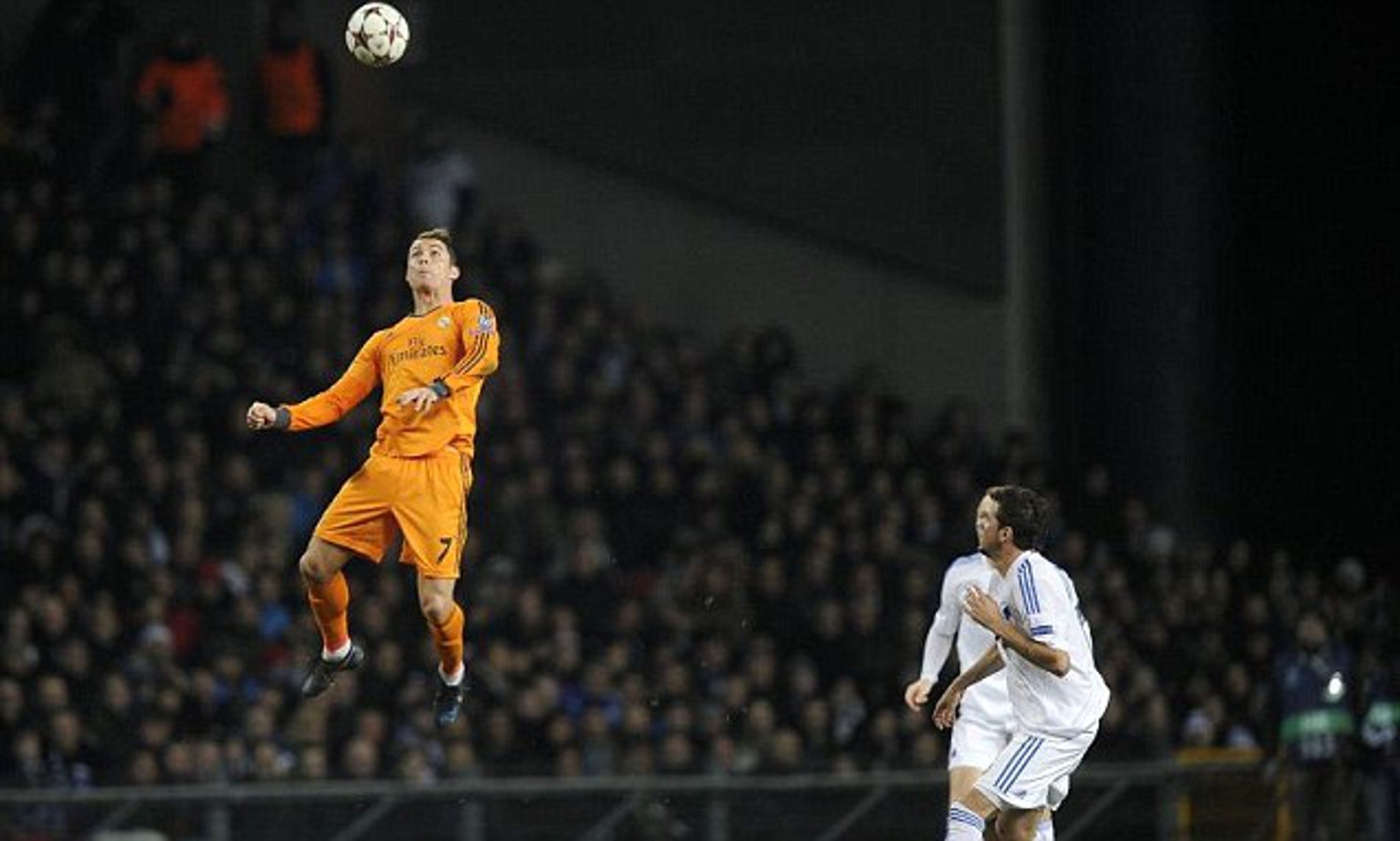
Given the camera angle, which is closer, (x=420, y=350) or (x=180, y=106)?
(x=420, y=350)

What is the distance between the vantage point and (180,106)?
2341 cm

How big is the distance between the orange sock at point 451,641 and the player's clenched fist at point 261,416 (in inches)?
47.9

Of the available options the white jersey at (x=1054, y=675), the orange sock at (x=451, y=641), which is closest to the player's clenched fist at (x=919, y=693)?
the white jersey at (x=1054, y=675)

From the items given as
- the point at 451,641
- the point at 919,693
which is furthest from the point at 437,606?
the point at 919,693

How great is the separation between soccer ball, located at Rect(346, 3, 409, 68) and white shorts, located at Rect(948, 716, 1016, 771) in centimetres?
413

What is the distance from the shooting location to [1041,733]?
45.1 ft

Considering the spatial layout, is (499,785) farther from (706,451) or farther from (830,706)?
(706,451)

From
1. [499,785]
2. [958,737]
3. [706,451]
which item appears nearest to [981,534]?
[958,737]

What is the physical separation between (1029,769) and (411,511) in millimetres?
2924

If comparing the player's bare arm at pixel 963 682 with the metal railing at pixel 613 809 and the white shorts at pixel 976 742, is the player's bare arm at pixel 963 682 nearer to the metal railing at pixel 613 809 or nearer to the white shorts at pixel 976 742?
the white shorts at pixel 976 742

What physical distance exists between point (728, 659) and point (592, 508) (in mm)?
1681

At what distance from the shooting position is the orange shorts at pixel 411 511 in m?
14.1

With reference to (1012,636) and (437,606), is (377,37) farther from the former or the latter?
(1012,636)

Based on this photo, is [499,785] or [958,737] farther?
[499,785]
